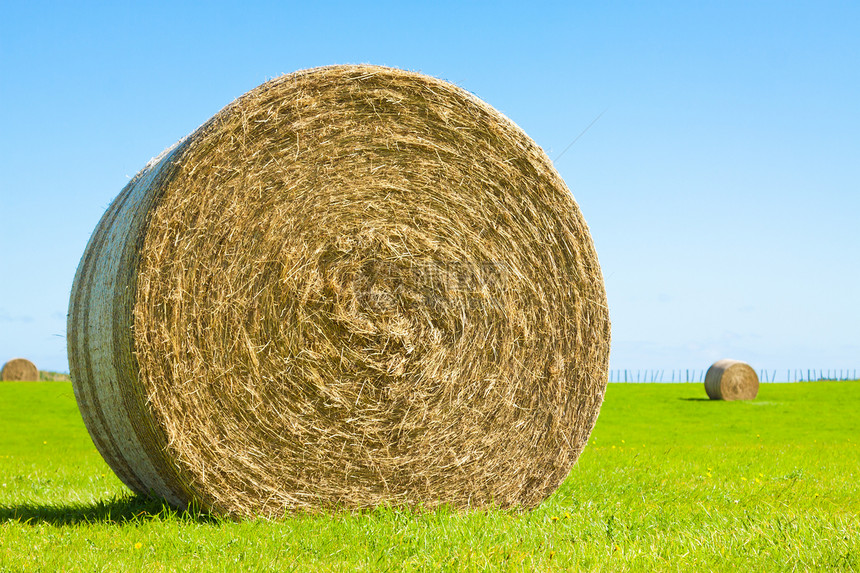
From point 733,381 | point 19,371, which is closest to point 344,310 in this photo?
point 733,381

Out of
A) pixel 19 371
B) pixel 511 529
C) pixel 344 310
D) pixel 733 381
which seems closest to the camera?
pixel 511 529

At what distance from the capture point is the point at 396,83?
5.54m

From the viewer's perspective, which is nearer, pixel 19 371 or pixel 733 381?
pixel 733 381

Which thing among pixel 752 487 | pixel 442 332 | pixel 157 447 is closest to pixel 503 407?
pixel 442 332

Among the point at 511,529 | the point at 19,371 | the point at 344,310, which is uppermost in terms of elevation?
the point at 344,310

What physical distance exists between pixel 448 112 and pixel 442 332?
162 cm

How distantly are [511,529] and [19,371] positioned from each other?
88.7 ft

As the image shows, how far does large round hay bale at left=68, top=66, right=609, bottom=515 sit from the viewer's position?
200 inches

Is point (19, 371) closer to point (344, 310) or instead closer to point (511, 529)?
point (344, 310)

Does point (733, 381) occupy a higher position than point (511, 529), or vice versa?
point (733, 381)

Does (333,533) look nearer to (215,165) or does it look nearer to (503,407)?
(503,407)

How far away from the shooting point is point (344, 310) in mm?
5555

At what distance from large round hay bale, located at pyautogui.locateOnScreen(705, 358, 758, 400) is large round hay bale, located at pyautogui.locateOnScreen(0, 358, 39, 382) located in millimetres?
23288

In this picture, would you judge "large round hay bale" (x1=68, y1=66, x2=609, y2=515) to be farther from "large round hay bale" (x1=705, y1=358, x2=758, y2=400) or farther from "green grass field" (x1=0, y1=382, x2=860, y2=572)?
"large round hay bale" (x1=705, y1=358, x2=758, y2=400)
